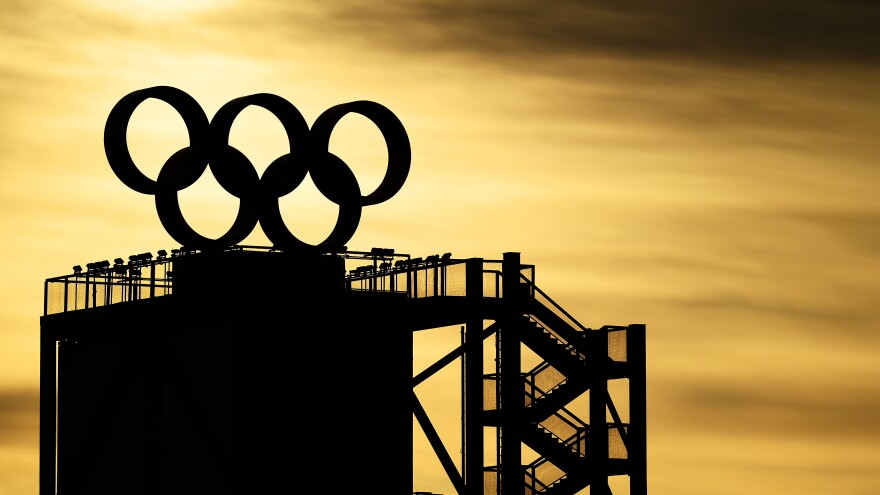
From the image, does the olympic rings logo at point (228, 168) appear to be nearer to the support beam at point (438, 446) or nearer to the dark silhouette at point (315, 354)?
the dark silhouette at point (315, 354)

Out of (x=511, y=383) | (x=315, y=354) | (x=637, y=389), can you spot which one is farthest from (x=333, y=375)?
(x=637, y=389)

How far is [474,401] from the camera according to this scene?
8331cm

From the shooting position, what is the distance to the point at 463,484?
3297 inches

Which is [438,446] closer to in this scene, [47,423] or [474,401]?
[474,401]

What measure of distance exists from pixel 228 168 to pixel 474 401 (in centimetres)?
1261

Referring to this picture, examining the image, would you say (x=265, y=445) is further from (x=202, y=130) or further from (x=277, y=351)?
(x=202, y=130)

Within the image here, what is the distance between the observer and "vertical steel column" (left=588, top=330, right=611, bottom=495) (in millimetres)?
83750

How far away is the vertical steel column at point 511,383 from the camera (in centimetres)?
8225

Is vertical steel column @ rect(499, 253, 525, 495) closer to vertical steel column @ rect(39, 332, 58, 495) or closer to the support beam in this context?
the support beam

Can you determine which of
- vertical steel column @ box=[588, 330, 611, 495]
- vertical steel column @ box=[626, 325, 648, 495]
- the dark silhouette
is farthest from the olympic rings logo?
vertical steel column @ box=[626, 325, 648, 495]

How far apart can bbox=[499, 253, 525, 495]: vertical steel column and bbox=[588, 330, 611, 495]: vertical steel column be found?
2945 millimetres

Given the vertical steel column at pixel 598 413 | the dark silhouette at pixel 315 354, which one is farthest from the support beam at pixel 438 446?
the vertical steel column at pixel 598 413

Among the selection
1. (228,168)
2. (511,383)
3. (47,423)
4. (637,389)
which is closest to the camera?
(228,168)

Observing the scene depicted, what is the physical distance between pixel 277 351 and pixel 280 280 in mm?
2766
